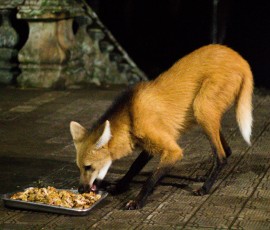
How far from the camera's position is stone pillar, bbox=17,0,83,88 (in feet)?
38.6

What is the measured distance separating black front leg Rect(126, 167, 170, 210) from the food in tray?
268 millimetres

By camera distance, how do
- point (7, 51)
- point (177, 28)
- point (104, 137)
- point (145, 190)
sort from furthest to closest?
point (177, 28) < point (7, 51) < point (145, 190) < point (104, 137)

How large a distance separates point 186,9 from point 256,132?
1201cm

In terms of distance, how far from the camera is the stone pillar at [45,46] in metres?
11.8

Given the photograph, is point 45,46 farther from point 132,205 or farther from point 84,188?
point 132,205

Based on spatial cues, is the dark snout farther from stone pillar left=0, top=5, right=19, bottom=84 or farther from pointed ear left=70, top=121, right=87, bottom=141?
stone pillar left=0, top=5, right=19, bottom=84

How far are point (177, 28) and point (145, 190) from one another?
1265 cm

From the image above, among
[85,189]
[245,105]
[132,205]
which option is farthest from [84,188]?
[245,105]

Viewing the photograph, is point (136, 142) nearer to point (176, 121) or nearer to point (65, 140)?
point (176, 121)

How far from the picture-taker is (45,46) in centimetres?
1189

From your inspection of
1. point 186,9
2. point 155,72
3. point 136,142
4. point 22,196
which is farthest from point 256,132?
point 186,9

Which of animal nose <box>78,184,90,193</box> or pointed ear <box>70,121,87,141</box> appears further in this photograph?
pointed ear <box>70,121,87,141</box>

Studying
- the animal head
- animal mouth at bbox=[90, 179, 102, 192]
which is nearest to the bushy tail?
the animal head

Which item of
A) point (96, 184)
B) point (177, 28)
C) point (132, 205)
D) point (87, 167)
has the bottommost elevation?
point (177, 28)
